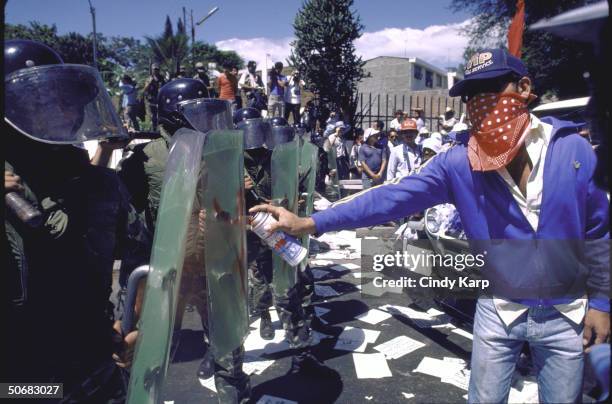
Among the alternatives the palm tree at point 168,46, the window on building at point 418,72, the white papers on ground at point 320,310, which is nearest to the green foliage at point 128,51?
the palm tree at point 168,46

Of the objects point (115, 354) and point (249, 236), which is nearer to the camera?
point (115, 354)

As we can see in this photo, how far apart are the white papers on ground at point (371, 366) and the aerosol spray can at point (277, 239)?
6.31 feet

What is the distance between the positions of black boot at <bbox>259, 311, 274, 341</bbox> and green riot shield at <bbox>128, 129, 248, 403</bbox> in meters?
1.49

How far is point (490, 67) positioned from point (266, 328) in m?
3.29

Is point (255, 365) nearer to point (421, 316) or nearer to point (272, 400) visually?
point (272, 400)

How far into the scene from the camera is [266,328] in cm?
425

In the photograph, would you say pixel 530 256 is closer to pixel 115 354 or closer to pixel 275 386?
pixel 115 354

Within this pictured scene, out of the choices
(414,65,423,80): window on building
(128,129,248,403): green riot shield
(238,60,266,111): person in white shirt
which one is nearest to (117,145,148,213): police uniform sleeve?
(128,129,248,403): green riot shield

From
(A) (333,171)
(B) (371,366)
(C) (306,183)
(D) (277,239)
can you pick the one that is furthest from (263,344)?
(A) (333,171)

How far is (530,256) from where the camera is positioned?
180cm

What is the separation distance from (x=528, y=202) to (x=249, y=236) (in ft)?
8.03

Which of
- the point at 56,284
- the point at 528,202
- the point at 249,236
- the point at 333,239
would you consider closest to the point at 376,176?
the point at 333,239

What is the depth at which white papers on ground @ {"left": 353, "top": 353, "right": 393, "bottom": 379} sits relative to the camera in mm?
3514

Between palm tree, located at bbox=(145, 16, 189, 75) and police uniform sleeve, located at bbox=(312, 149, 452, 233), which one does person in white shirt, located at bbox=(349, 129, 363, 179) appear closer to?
police uniform sleeve, located at bbox=(312, 149, 452, 233)
